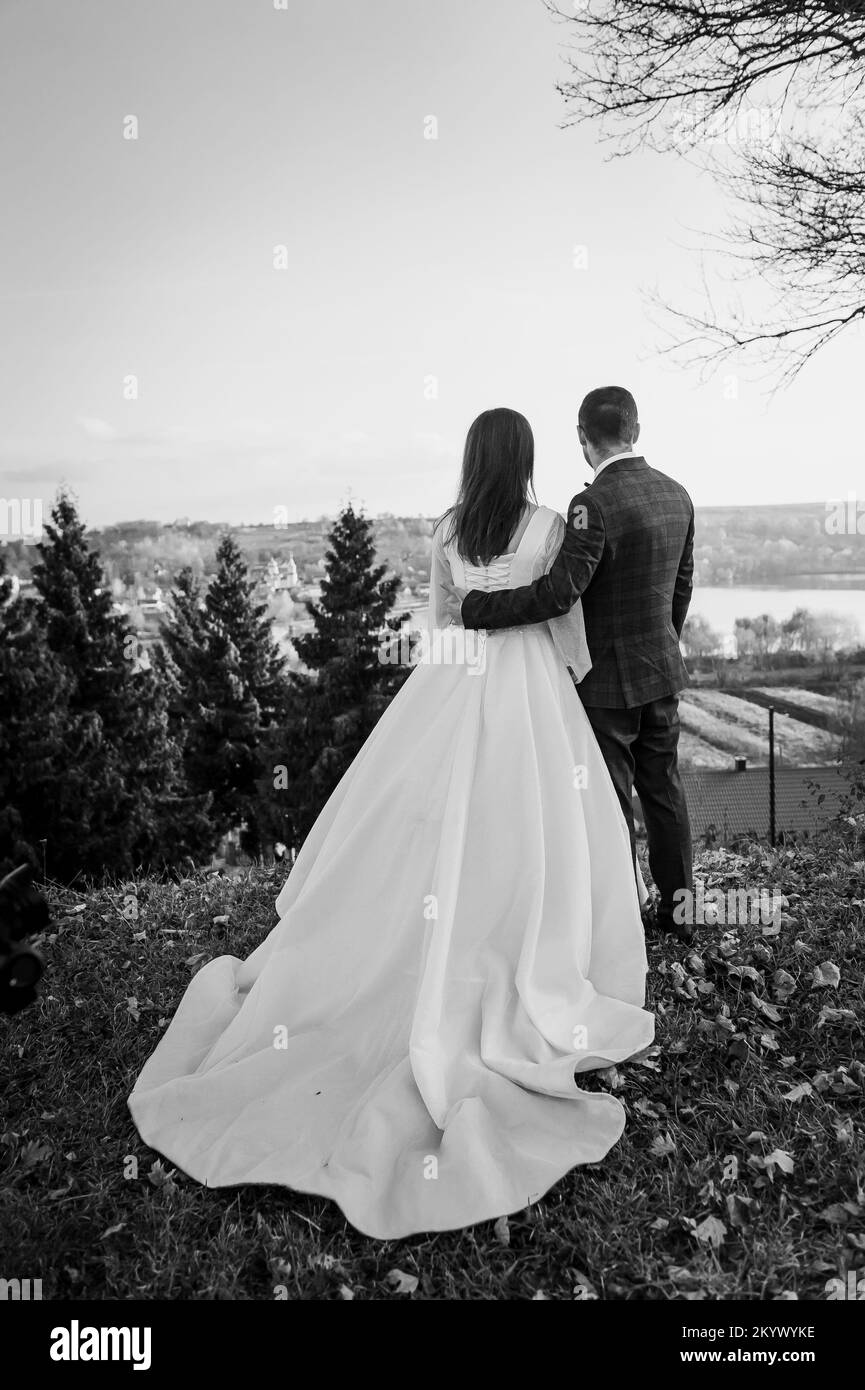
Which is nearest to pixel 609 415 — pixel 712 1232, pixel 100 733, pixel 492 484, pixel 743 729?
pixel 492 484

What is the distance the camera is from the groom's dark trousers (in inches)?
156

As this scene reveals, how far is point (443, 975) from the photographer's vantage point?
325 cm

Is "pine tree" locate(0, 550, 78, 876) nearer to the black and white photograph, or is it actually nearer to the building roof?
the black and white photograph

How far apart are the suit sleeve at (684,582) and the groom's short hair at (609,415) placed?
48 cm

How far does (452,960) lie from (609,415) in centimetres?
233

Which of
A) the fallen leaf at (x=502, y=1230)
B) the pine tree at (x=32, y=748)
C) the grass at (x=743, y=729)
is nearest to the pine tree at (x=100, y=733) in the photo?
the pine tree at (x=32, y=748)

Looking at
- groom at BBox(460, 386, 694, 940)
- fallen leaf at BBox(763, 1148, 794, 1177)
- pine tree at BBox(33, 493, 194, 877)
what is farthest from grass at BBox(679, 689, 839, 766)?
fallen leaf at BBox(763, 1148, 794, 1177)

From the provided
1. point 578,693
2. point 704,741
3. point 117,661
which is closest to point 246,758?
point 117,661

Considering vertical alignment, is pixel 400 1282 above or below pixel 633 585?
below

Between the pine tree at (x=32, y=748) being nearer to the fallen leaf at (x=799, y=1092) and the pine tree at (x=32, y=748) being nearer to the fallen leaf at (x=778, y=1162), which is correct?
the fallen leaf at (x=799, y=1092)

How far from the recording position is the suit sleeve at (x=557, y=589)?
367 cm

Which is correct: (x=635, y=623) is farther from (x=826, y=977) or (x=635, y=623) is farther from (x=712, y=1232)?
(x=712, y=1232)

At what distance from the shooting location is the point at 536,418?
3607 millimetres
